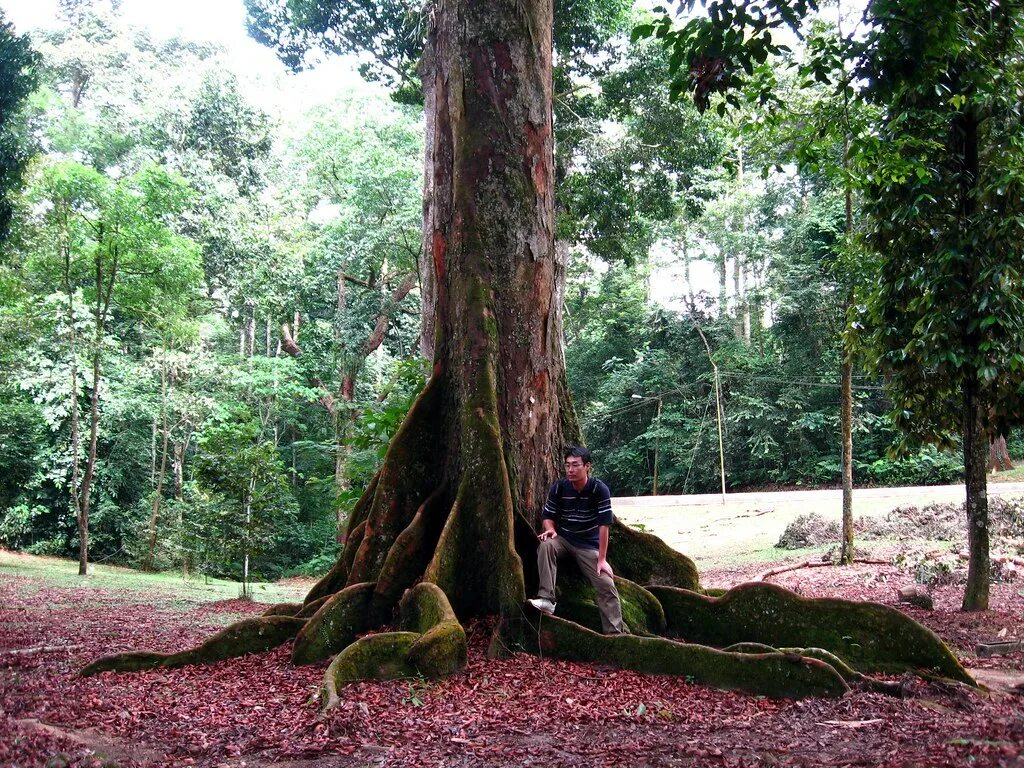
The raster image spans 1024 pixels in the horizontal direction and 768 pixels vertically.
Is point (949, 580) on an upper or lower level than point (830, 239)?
lower

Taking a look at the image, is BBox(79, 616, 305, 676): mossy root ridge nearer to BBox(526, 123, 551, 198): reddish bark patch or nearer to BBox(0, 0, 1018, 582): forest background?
BBox(0, 0, 1018, 582): forest background

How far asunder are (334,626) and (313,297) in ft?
74.7

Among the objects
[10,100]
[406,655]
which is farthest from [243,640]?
[10,100]

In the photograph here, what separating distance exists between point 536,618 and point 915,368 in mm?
5677

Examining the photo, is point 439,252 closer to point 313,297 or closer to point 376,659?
point 376,659

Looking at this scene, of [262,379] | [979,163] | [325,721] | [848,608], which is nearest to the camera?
[325,721]

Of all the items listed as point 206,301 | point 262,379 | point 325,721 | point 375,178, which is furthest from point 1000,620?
point 206,301

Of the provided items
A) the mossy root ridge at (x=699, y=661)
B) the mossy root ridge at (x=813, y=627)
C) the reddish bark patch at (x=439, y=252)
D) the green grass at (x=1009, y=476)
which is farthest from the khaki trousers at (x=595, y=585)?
the green grass at (x=1009, y=476)

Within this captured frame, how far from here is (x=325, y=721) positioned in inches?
173

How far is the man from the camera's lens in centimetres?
608

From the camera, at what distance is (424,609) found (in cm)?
583

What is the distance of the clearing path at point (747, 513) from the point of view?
68.5 feet

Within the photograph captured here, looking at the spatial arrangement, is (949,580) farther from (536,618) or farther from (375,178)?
(375,178)

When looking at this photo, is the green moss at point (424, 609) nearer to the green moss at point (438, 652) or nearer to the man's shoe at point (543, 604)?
the green moss at point (438, 652)
